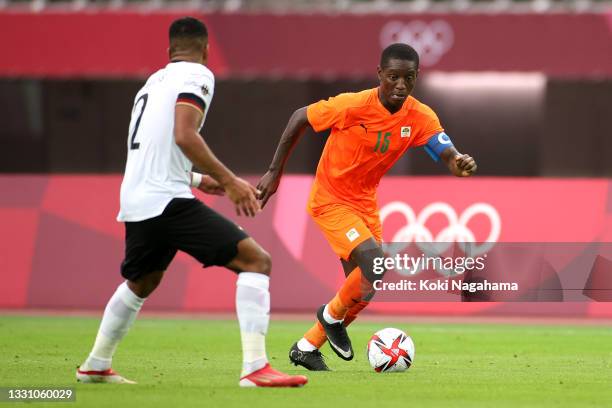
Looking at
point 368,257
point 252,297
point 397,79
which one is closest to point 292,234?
point 368,257

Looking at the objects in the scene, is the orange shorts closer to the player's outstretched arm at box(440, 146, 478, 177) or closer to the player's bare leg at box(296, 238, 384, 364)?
the player's bare leg at box(296, 238, 384, 364)

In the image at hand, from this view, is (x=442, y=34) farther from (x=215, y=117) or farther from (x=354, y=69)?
(x=215, y=117)

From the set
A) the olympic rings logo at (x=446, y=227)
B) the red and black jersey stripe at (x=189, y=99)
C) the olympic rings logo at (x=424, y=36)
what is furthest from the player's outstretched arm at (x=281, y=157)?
the olympic rings logo at (x=424, y=36)

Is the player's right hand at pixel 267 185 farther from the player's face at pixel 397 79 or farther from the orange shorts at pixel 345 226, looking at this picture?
the player's face at pixel 397 79

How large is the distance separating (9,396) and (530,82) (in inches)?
841

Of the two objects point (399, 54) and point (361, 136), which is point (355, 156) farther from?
point (399, 54)

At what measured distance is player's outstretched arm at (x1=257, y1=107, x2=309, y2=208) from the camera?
996 cm

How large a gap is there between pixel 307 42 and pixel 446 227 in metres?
9.77

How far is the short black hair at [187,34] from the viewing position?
8.55m

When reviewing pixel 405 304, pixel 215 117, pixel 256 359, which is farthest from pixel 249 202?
pixel 215 117

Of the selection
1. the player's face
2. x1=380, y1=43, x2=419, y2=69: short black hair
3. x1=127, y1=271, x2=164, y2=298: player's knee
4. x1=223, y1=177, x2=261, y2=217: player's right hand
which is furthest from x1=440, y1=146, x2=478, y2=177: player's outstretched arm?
x1=127, y1=271, x2=164, y2=298: player's knee

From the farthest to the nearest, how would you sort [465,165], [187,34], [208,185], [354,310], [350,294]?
1. [354,310]
2. [350,294]
3. [465,165]
4. [208,185]
5. [187,34]

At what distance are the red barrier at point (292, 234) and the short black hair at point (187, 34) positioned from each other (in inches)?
327

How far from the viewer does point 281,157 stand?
10.2 metres
